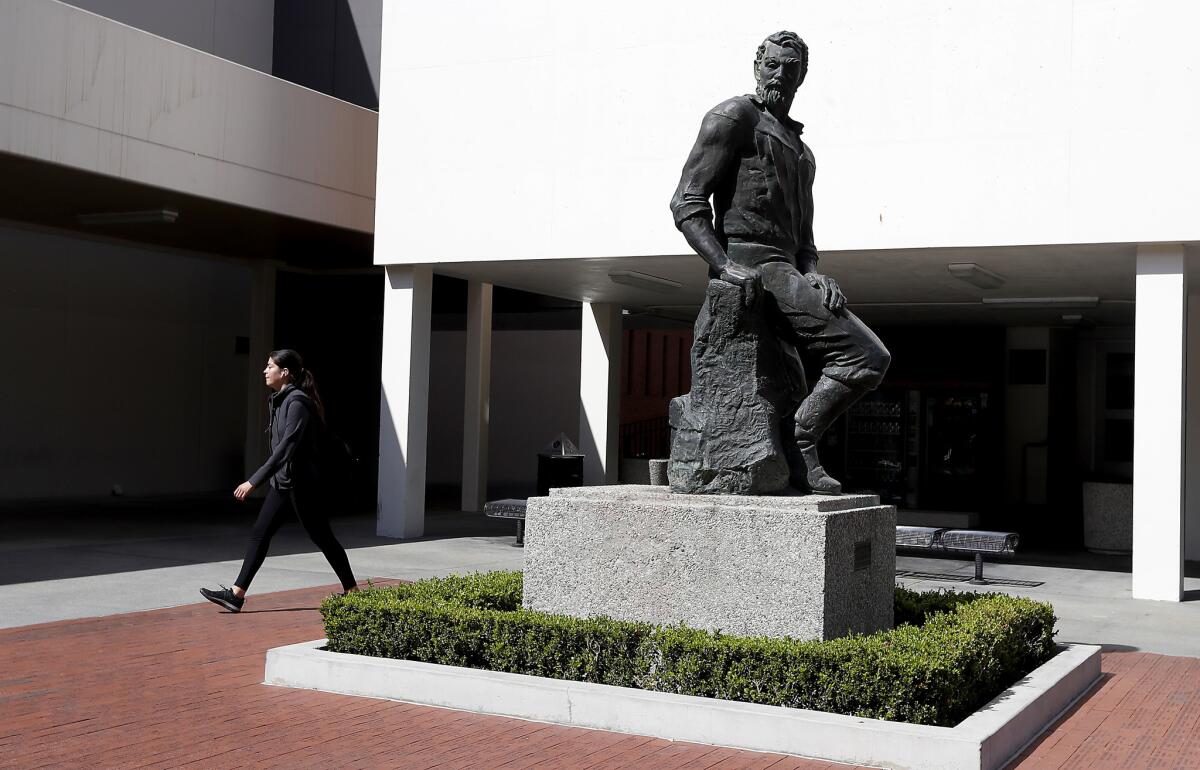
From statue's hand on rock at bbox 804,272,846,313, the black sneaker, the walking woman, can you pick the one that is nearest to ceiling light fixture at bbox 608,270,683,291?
the walking woman

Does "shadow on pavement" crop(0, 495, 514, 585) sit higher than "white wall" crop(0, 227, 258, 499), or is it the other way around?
"white wall" crop(0, 227, 258, 499)

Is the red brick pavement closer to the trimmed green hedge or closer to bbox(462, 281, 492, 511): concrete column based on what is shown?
the trimmed green hedge

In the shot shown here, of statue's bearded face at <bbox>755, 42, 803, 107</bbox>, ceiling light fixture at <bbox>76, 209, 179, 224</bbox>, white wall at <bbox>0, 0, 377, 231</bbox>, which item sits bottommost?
statue's bearded face at <bbox>755, 42, 803, 107</bbox>

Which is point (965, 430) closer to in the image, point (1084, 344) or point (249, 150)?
point (1084, 344)

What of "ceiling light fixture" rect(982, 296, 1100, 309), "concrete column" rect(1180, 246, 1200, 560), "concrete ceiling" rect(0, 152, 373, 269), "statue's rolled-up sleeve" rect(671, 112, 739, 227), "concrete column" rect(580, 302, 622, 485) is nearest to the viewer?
"statue's rolled-up sleeve" rect(671, 112, 739, 227)

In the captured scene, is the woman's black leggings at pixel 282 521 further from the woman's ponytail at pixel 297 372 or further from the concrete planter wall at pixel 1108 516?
the concrete planter wall at pixel 1108 516

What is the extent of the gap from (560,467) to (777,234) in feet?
37.0

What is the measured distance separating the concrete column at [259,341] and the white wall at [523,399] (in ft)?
25.3

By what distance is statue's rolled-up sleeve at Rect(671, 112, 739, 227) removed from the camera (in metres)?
6.80

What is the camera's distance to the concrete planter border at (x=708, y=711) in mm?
5176

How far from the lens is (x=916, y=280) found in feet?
49.1

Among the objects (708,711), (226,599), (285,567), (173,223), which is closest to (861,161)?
(285,567)

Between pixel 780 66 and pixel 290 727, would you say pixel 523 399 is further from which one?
pixel 290 727

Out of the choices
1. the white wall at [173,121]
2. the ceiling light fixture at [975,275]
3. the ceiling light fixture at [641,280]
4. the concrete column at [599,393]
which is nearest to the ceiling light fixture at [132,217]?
the white wall at [173,121]
